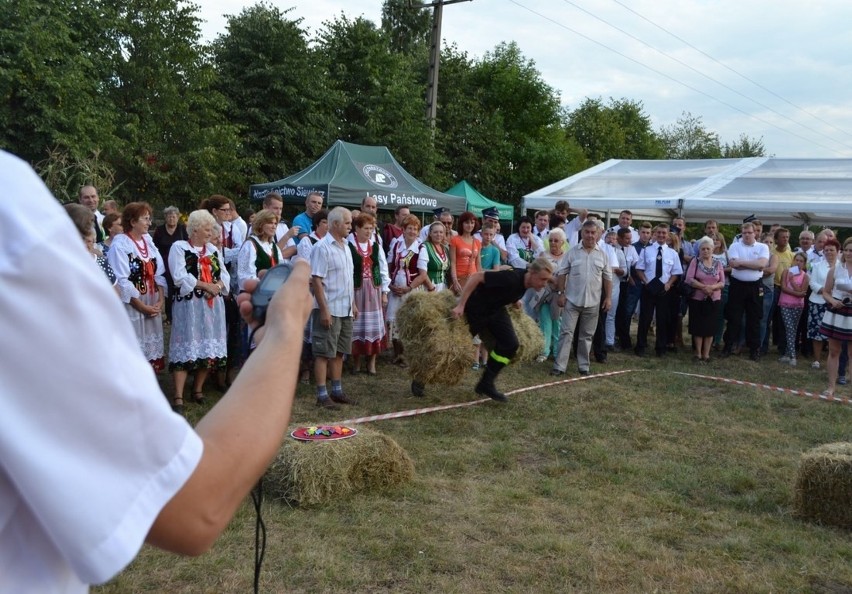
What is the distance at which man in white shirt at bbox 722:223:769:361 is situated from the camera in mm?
12016

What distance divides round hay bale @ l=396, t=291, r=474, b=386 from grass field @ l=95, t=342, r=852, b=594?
1.26 ft

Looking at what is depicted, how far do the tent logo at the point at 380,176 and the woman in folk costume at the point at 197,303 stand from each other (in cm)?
841

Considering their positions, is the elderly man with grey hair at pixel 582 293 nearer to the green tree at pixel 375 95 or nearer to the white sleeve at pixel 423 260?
the white sleeve at pixel 423 260

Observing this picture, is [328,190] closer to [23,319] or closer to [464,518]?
[464,518]

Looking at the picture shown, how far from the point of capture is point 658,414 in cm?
800

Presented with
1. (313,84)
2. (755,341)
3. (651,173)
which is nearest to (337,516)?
(755,341)

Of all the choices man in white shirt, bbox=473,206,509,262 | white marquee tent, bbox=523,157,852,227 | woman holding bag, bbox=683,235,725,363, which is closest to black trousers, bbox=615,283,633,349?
woman holding bag, bbox=683,235,725,363

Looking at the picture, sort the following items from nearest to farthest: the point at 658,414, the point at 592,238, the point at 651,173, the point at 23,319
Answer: the point at 23,319, the point at 658,414, the point at 592,238, the point at 651,173

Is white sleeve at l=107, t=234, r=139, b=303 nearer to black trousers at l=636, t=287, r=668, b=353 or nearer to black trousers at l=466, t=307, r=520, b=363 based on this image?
black trousers at l=466, t=307, r=520, b=363

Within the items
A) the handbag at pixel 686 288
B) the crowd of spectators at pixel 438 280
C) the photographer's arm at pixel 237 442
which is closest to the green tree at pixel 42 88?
the crowd of spectators at pixel 438 280

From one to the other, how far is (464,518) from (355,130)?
984 inches

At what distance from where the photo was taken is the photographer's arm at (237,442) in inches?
32.3

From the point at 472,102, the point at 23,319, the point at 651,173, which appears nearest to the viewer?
the point at 23,319

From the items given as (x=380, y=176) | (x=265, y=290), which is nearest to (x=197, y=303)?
(x=265, y=290)
